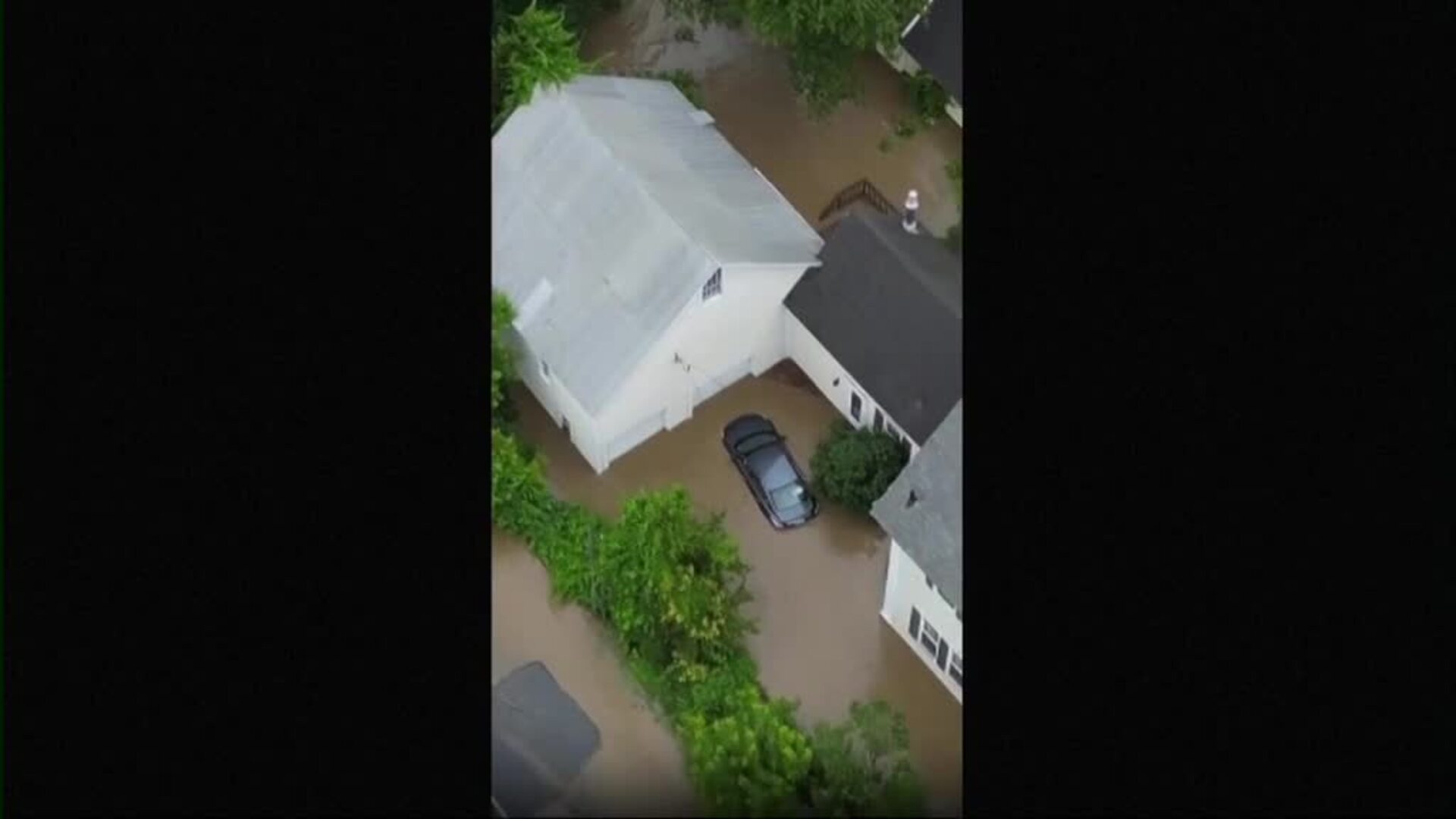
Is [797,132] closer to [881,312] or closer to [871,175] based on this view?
[871,175]

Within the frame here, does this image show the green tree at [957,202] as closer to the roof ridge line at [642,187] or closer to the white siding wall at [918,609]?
the roof ridge line at [642,187]

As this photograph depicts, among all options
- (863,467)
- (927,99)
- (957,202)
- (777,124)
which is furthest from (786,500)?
(927,99)

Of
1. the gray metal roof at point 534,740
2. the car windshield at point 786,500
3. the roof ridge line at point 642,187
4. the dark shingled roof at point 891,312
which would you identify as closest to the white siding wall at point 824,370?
the dark shingled roof at point 891,312

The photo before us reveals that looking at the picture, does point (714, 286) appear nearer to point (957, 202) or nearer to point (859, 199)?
point (859, 199)

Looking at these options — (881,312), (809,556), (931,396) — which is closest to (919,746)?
(809,556)

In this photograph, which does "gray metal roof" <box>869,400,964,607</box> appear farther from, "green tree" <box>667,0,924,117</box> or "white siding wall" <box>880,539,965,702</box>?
"green tree" <box>667,0,924,117</box>

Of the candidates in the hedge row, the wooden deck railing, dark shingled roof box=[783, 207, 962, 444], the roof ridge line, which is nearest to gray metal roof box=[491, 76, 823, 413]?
the roof ridge line

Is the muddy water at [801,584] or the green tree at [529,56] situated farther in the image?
the green tree at [529,56]
